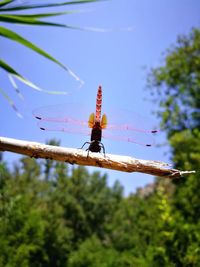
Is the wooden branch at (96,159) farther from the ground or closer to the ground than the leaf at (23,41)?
closer to the ground

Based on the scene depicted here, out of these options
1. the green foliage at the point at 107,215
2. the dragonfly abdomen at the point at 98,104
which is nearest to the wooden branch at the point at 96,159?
the dragonfly abdomen at the point at 98,104

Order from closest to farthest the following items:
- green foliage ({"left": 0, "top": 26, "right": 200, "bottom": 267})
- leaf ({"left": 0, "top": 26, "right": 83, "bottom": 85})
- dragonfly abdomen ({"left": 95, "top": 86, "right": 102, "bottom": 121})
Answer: leaf ({"left": 0, "top": 26, "right": 83, "bottom": 85})
dragonfly abdomen ({"left": 95, "top": 86, "right": 102, "bottom": 121})
green foliage ({"left": 0, "top": 26, "right": 200, "bottom": 267})

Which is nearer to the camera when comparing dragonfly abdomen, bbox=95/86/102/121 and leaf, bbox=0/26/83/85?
leaf, bbox=0/26/83/85

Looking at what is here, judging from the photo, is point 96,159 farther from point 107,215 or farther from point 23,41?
point 107,215

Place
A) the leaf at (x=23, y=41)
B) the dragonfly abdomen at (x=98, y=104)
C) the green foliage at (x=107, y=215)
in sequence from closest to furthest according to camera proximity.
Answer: the leaf at (x=23, y=41) → the dragonfly abdomen at (x=98, y=104) → the green foliage at (x=107, y=215)

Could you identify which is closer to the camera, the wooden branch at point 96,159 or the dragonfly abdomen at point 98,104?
the wooden branch at point 96,159

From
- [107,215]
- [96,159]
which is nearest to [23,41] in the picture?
[96,159]

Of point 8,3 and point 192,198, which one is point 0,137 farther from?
point 192,198

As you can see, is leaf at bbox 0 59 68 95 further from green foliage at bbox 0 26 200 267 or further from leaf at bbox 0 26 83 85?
green foliage at bbox 0 26 200 267

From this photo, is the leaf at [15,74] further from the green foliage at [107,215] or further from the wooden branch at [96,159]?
the green foliage at [107,215]

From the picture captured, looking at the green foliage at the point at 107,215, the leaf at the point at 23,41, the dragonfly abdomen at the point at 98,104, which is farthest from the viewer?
the green foliage at the point at 107,215

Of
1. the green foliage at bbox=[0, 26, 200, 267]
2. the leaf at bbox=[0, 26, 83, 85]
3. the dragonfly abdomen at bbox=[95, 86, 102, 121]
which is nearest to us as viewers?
the leaf at bbox=[0, 26, 83, 85]

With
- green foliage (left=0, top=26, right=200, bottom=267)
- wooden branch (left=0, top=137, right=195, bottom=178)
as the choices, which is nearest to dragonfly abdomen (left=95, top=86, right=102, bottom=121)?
wooden branch (left=0, top=137, right=195, bottom=178)

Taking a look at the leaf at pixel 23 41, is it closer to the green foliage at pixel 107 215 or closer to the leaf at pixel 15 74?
the leaf at pixel 15 74
